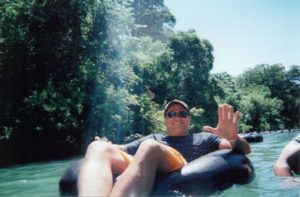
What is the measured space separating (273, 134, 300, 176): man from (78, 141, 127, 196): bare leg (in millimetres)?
1685

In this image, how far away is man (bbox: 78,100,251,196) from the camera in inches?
115

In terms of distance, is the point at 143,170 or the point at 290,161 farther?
the point at 290,161

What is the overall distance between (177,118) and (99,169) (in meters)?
1.64

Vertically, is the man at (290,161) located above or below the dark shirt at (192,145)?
below

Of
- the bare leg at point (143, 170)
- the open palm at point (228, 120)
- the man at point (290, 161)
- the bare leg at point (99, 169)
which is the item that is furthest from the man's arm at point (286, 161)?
the bare leg at point (99, 169)

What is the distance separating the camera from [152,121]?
2280 centimetres

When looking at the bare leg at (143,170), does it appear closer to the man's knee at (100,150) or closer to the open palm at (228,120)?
the man's knee at (100,150)

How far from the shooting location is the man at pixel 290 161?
4.02 meters

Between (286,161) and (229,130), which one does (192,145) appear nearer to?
(229,130)

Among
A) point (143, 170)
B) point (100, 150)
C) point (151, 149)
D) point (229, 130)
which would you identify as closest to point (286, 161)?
point (229, 130)

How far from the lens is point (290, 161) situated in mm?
4105

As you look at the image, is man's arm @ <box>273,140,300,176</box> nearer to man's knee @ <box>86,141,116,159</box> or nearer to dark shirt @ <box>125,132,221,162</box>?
dark shirt @ <box>125,132,221,162</box>

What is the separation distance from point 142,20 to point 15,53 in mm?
26169

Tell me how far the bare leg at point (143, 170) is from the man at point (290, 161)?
1.31 m
